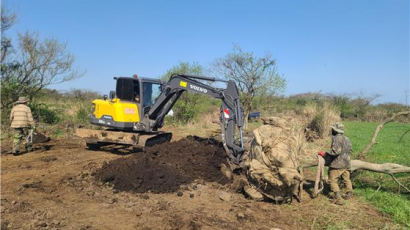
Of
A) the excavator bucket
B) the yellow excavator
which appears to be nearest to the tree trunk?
the yellow excavator

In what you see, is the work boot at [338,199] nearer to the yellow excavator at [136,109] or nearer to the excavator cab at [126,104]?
the yellow excavator at [136,109]

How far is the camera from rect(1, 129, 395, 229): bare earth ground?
4.79m

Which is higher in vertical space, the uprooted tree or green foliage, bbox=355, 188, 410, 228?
the uprooted tree

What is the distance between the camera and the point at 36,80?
16469 mm

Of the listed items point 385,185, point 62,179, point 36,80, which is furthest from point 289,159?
point 36,80

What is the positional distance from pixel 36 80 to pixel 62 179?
1160 cm

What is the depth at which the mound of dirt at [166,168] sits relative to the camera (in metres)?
6.53

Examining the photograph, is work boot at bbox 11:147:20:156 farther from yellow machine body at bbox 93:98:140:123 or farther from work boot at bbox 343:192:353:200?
work boot at bbox 343:192:353:200

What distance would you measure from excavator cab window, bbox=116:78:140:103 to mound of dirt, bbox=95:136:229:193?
8.25 ft

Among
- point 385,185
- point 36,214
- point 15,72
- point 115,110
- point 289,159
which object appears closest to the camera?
point 36,214

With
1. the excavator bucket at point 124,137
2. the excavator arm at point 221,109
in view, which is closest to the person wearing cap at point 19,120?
the excavator bucket at point 124,137

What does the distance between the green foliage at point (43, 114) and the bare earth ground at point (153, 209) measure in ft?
31.9

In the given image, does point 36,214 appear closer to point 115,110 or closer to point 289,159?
point 289,159

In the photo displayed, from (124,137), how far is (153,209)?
4.76 meters
